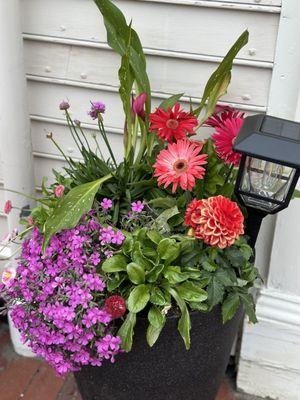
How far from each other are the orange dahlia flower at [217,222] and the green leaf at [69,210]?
0.30 meters

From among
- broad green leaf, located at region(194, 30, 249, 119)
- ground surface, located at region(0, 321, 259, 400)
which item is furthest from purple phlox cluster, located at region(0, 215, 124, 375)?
ground surface, located at region(0, 321, 259, 400)

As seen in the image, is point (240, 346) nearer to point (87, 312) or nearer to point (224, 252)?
point (224, 252)

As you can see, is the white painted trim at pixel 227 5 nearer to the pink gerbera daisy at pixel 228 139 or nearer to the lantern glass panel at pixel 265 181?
the pink gerbera daisy at pixel 228 139

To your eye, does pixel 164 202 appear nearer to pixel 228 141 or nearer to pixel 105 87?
pixel 228 141

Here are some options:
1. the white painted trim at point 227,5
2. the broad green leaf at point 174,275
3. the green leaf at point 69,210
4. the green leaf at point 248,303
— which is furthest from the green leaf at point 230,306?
the white painted trim at point 227,5

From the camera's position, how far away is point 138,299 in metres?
1.34

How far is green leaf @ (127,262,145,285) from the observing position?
1360mm

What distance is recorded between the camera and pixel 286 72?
163cm

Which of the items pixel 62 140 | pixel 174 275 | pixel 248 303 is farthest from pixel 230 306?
pixel 62 140

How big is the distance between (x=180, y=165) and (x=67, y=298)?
0.47 m

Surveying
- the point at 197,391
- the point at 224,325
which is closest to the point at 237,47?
the point at 224,325

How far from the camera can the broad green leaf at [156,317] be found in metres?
1.34

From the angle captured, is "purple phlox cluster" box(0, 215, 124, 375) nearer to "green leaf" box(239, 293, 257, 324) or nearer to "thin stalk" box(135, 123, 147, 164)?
"thin stalk" box(135, 123, 147, 164)

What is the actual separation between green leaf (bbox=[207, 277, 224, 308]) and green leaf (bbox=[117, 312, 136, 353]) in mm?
216
